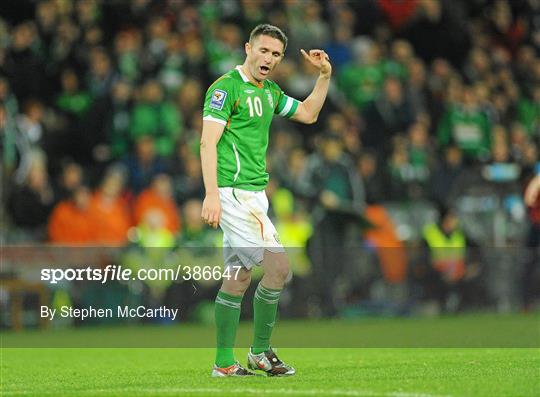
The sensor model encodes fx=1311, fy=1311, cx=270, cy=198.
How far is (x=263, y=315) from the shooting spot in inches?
362

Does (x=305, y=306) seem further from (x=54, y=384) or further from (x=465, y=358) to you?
(x=54, y=384)

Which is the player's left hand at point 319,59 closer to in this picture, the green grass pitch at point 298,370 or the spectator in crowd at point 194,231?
the green grass pitch at point 298,370

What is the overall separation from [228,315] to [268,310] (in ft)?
0.98

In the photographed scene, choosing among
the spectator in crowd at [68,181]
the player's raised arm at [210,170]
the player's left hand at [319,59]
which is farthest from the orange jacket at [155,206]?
the player's raised arm at [210,170]

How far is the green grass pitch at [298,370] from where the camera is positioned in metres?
8.05

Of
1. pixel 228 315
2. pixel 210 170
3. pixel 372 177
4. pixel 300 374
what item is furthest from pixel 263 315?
pixel 372 177

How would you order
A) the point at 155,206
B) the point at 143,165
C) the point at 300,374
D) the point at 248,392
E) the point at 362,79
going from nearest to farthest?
the point at 248,392
the point at 300,374
the point at 155,206
the point at 143,165
the point at 362,79

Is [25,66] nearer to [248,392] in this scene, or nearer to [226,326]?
[226,326]

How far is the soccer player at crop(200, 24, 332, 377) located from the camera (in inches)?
355

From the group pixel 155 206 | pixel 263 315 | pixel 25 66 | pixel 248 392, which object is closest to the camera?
pixel 248 392

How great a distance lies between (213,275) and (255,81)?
22.1 feet

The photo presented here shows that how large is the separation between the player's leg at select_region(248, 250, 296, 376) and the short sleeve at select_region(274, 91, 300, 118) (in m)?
1.11

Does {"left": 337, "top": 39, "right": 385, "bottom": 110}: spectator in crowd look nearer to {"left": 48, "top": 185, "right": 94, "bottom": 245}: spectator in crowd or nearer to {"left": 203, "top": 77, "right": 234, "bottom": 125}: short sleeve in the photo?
{"left": 48, "top": 185, "right": 94, "bottom": 245}: spectator in crowd

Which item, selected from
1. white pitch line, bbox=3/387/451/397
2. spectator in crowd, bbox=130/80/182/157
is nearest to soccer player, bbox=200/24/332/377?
white pitch line, bbox=3/387/451/397
